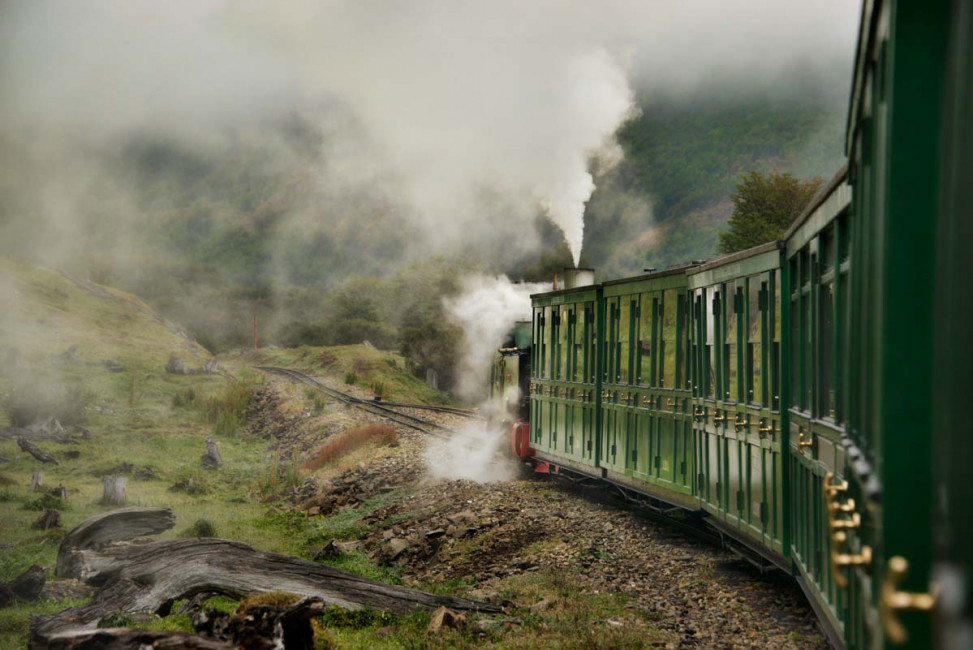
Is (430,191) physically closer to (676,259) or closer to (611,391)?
(676,259)

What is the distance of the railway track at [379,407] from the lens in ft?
77.3

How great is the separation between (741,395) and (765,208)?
36107mm

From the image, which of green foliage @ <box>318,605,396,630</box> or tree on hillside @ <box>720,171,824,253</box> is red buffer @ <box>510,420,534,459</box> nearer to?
green foliage @ <box>318,605,396,630</box>

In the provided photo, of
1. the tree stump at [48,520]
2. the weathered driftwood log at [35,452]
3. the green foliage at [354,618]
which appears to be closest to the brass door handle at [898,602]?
the green foliage at [354,618]

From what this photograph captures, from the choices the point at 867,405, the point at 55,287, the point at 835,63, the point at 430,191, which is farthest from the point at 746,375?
the point at 430,191

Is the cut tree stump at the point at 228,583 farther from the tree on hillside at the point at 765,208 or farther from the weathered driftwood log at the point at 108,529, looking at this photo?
the tree on hillside at the point at 765,208

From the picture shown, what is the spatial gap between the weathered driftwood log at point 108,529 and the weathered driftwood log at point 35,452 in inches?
299

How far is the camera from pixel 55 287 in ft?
131

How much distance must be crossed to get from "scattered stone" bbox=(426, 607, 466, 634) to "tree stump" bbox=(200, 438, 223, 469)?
1537cm

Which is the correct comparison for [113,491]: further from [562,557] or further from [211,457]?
[562,557]

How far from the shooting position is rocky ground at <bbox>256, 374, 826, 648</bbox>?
291 inches

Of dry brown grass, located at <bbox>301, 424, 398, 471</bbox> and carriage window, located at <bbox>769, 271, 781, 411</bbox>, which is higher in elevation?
carriage window, located at <bbox>769, 271, 781, 411</bbox>

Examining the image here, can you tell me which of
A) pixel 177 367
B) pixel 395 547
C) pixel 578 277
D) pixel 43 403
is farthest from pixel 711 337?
pixel 177 367

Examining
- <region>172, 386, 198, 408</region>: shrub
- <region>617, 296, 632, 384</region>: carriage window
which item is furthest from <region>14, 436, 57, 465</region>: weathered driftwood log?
<region>617, 296, 632, 384</region>: carriage window
